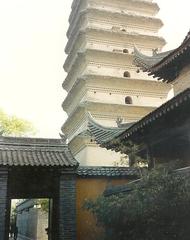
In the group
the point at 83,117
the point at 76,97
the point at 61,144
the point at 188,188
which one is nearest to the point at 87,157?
the point at 83,117

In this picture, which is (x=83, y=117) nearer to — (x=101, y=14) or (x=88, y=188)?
(x=101, y=14)

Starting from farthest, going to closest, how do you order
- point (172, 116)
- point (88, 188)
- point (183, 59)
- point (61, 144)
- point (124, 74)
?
point (124, 74), point (61, 144), point (88, 188), point (183, 59), point (172, 116)

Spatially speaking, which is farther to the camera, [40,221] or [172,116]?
[40,221]

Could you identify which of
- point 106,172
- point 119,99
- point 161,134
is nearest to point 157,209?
point 161,134

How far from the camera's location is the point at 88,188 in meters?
11.2

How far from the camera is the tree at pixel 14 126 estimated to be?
30.4 metres

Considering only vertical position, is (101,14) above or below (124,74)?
above

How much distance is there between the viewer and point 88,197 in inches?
436

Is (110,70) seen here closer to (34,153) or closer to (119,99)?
(119,99)

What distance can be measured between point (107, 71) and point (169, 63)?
32.5 feet

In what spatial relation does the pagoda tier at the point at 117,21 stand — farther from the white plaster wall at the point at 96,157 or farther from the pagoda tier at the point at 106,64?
the white plaster wall at the point at 96,157

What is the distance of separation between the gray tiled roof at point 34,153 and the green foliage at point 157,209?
3311 mm

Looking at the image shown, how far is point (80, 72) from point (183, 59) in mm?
11283

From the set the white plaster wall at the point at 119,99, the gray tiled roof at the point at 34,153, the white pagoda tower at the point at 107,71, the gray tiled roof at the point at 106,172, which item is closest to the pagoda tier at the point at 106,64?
the white pagoda tower at the point at 107,71
